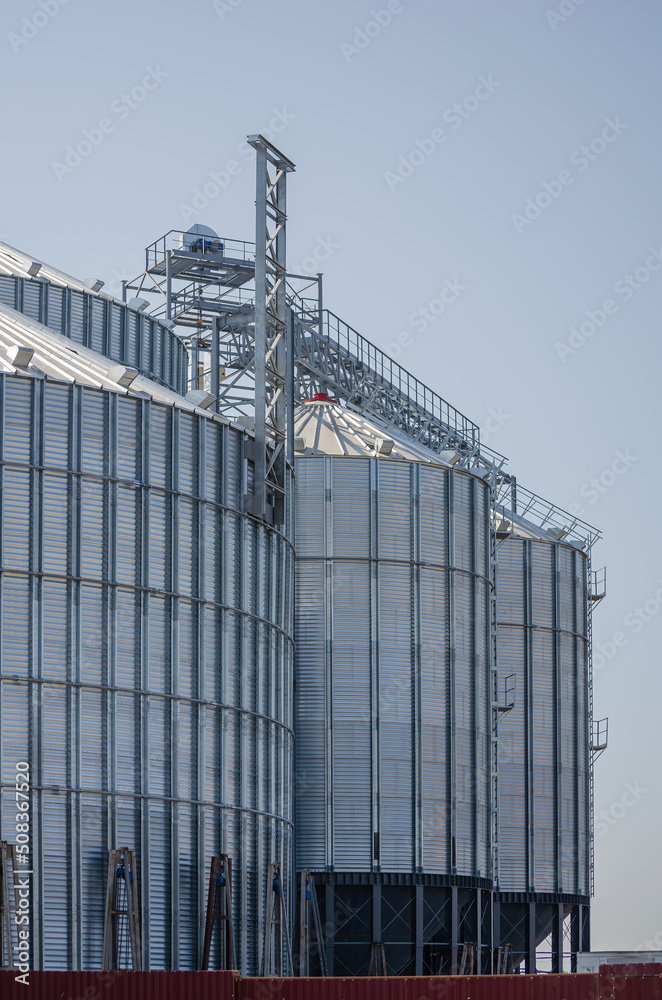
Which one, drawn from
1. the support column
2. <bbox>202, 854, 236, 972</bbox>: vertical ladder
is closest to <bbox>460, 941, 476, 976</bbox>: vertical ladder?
the support column

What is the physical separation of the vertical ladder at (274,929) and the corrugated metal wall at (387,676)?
296 inches

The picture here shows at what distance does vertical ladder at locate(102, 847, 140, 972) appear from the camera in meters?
46.3

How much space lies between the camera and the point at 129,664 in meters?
48.5

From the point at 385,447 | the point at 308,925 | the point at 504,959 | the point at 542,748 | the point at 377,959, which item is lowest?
the point at 504,959

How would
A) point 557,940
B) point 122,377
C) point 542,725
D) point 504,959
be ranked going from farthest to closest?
point 542,725, point 557,940, point 504,959, point 122,377

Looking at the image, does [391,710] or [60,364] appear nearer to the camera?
[60,364]

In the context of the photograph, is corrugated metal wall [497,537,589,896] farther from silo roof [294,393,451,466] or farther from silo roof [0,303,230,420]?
silo roof [0,303,230,420]

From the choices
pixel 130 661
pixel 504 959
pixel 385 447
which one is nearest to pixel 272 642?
pixel 130 661

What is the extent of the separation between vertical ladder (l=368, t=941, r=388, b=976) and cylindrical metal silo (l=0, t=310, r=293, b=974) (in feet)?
28.8

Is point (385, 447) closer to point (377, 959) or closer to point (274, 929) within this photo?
point (377, 959)

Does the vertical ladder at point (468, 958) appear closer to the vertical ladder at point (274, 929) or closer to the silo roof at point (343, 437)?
the vertical ladder at point (274, 929)

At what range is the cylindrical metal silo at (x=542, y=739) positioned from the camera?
70750mm

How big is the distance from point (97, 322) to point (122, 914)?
26874 mm

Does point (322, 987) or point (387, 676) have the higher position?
point (387, 676)
